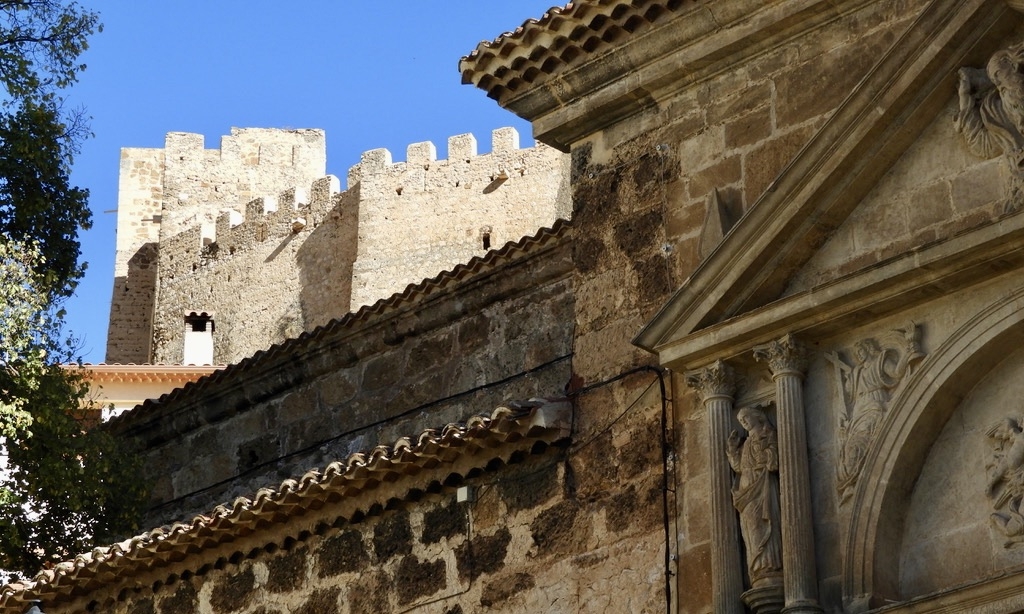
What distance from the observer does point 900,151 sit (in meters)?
9.14

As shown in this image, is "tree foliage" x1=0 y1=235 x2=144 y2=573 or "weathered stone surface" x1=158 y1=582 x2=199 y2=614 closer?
"weathered stone surface" x1=158 y1=582 x2=199 y2=614

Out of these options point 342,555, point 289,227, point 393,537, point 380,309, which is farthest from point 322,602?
point 289,227

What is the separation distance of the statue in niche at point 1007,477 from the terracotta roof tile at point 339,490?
8.13 ft

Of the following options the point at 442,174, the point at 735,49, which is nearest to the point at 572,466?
the point at 735,49

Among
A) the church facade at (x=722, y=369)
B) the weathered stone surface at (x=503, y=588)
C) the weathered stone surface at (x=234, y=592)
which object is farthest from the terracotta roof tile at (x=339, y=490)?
the weathered stone surface at (x=503, y=588)

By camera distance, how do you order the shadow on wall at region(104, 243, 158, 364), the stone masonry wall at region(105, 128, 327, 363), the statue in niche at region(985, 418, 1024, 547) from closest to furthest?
the statue in niche at region(985, 418, 1024, 547) → the shadow on wall at region(104, 243, 158, 364) → the stone masonry wall at region(105, 128, 327, 363)

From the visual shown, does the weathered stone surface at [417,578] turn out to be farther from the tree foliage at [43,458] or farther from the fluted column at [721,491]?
the tree foliage at [43,458]

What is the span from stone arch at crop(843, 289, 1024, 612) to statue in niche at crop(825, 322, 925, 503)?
56 millimetres

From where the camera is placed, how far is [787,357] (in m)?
9.02

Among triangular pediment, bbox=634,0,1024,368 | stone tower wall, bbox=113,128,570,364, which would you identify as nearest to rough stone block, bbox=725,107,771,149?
triangular pediment, bbox=634,0,1024,368

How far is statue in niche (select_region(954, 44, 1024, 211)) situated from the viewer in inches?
341

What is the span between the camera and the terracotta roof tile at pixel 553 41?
1044cm

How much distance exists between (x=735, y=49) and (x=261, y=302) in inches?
1256

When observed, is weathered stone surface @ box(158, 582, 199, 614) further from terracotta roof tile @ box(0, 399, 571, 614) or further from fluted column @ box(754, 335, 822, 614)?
fluted column @ box(754, 335, 822, 614)
